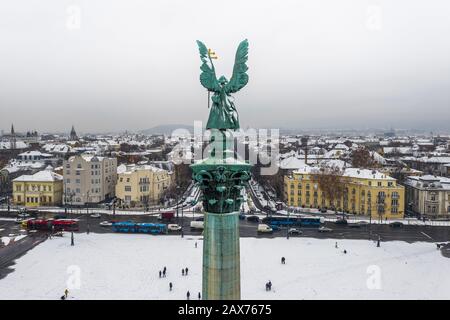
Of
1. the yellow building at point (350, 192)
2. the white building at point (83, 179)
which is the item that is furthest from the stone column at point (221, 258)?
the white building at point (83, 179)

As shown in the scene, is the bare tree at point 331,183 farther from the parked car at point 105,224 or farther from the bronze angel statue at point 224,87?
the bronze angel statue at point 224,87

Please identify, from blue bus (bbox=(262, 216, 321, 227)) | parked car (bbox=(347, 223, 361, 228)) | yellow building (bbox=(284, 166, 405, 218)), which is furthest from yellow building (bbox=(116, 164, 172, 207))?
parked car (bbox=(347, 223, 361, 228))

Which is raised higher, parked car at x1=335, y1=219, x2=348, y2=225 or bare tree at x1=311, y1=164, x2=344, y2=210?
bare tree at x1=311, y1=164, x2=344, y2=210

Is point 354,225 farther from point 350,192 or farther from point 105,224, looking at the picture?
point 105,224

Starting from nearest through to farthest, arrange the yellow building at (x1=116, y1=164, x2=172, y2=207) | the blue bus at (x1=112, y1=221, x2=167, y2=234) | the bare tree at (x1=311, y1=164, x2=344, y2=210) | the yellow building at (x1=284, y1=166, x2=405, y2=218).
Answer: the blue bus at (x1=112, y1=221, x2=167, y2=234), the yellow building at (x1=284, y1=166, x2=405, y2=218), the bare tree at (x1=311, y1=164, x2=344, y2=210), the yellow building at (x1=116, y1=164, x2=172, y2=207)

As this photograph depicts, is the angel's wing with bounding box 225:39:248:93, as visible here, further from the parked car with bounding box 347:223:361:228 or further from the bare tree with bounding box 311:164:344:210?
the bare tree with bounding box 311:164:344:210

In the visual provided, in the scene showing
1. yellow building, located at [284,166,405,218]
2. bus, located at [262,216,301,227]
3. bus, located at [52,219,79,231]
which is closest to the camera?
bus, located at [52,219,79,231]
